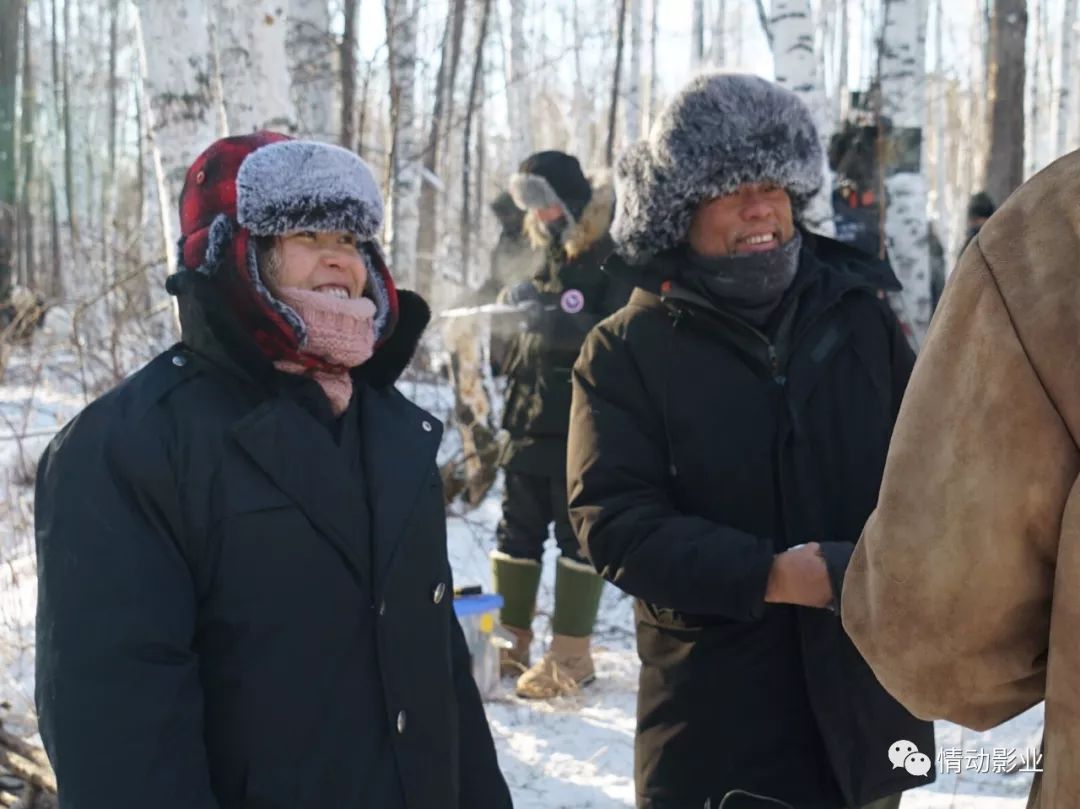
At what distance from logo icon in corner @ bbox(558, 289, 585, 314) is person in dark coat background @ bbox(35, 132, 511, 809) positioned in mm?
2614

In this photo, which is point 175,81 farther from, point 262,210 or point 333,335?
point 333,335

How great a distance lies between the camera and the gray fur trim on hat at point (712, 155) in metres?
2.31

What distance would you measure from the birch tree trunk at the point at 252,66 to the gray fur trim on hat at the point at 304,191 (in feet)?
7.55

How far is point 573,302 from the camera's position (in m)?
4.65

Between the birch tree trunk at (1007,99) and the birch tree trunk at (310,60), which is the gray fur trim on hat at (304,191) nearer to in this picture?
the birch tree trunk at (310,60)

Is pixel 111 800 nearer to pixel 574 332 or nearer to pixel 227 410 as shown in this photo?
pixel 227 410

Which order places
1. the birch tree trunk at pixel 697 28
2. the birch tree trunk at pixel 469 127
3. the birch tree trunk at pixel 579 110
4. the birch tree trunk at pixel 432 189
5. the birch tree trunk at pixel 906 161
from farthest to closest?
the birch tree trunk at pixel 579 110
the birch tree trunk at pixel 697 28
the birch tree trunk at pixel 432 189
the birch tree trunk at pixel 469 127
the birch tree trunk at pixel 906 161

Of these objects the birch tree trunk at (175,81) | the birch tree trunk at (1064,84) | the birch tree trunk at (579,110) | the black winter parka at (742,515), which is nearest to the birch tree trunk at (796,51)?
the birch tree trunk at (175,81)

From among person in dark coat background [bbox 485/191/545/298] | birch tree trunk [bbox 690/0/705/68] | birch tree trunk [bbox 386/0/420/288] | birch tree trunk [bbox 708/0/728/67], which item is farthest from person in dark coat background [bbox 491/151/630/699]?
birch tree trunk [bbox 708/0/728/67]

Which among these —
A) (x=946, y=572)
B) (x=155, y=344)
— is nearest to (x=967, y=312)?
(x=946, y=572)

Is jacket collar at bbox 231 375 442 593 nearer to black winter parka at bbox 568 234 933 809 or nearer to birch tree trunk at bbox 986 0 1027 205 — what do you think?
→ black winter parka at bbox 568 234 933 809

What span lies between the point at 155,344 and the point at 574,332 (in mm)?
2373

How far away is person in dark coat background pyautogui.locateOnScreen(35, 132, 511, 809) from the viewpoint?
4.95 ft

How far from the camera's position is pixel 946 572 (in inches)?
43.3
